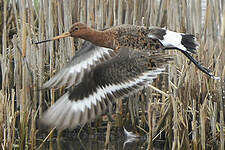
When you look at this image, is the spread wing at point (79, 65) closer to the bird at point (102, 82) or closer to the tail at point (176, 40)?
the bird at point (102, 82)

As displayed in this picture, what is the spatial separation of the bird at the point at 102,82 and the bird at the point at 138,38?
0.54 ft

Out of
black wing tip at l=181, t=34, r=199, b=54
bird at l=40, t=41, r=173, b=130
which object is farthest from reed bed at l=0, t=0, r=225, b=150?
bird at l=40, t=41, r=173, b=130

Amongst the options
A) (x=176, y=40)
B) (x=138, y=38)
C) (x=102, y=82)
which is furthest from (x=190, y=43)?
(x=102, y=82)

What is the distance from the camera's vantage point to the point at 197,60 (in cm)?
471

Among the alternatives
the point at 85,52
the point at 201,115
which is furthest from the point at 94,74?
the point at 201,115

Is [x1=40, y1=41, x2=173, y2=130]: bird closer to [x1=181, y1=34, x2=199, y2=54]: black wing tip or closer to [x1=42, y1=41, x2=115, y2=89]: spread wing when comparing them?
[x1=42, y1=41, x2=115, y2=89]: spread wing

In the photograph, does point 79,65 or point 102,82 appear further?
point 79,65

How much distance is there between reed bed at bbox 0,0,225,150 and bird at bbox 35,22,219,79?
0.20m

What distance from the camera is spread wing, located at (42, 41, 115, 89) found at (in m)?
4.19

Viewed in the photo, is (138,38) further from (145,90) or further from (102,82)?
(145,90)

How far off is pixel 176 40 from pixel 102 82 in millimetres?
773

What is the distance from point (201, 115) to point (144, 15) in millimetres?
1461

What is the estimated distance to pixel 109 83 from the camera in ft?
13.4

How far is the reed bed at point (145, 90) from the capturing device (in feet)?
14.0
